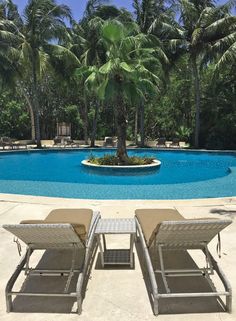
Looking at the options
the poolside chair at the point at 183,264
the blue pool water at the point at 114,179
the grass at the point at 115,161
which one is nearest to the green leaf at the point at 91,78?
the grass at the point at 115,161

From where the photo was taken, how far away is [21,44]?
24828 millimetres

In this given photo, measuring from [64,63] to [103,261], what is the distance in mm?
23284

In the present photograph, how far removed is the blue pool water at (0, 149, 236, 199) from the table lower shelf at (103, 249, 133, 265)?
5316mm

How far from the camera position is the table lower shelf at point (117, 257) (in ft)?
16.3

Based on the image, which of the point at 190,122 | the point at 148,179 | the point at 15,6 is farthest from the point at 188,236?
the point at 190,122

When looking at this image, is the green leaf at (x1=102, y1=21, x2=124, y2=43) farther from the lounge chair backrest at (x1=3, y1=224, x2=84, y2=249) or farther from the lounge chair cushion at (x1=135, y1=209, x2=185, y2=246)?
the lounge chair backrest at (x1=3, y1=224, x2=84, y2=249)

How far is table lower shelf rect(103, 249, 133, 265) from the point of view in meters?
4.96

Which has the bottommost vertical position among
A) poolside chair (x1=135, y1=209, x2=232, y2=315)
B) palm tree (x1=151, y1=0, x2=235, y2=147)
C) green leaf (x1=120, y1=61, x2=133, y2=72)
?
poolside chair (x1=135, y1=209, x2=232, y2=315)

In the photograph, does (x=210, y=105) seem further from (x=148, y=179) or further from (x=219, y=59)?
(x=148, y=179)

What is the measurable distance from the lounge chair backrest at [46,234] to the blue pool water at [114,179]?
6.29 meters

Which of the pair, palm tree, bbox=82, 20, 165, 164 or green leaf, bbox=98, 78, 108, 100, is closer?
palm tree, bbox=82, 20, 165, 164

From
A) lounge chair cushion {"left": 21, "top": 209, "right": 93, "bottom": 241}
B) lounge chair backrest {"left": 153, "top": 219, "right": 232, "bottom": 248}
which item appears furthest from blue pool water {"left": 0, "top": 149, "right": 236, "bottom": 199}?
lounge chair backrest {"left": 153, "top": 219, "right": 232, "bottom": 248}

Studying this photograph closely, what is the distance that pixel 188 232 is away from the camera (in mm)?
4113

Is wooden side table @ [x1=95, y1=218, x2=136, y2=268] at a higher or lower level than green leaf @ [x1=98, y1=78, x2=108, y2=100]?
lower
